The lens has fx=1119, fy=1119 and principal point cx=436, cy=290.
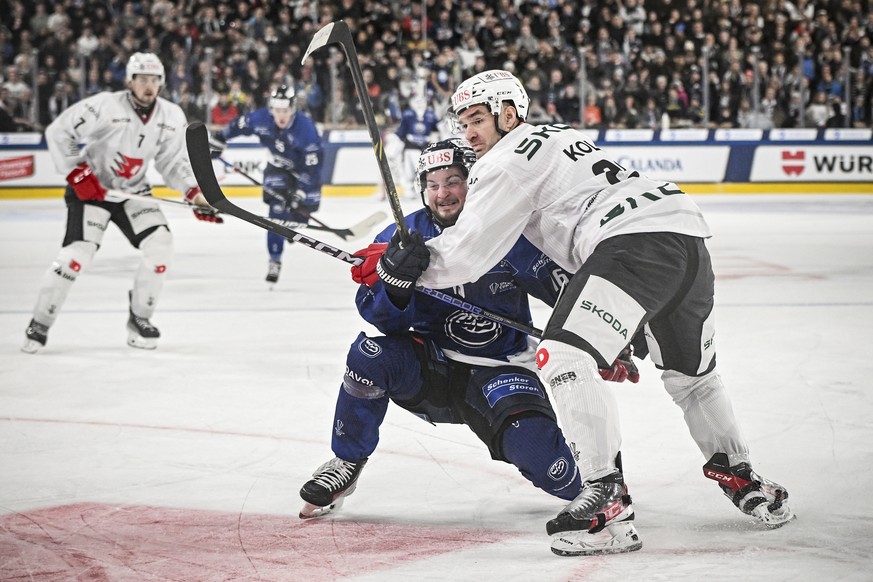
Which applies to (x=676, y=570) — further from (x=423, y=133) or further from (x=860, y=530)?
(x=423, y=133)

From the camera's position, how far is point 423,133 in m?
14.2

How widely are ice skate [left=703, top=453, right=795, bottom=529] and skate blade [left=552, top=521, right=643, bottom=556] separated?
353mm

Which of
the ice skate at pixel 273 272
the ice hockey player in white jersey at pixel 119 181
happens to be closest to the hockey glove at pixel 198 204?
the ice hockey player in white jersey at pixel 119 181

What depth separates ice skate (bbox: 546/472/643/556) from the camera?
2576 millimetres

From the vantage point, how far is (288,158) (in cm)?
853

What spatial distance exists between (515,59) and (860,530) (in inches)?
502

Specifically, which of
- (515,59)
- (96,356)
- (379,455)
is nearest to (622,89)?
(515,59)

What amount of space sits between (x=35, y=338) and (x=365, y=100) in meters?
2.86

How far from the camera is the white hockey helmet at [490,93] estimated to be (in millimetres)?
2855

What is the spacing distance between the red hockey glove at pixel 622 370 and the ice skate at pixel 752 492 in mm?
340

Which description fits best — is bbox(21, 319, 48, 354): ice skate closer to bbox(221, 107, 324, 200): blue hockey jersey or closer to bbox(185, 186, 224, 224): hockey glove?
bbox(185, 186, 224, 224): hockey glove

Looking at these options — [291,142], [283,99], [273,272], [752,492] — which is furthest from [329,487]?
[291,142]

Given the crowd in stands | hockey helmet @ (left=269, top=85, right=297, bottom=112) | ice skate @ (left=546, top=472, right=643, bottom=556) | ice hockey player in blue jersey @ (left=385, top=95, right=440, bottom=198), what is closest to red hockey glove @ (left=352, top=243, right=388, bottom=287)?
ice skate @ (left=546, top=472, right=643, bottom=556)

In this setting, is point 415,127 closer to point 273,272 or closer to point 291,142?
point 291,142
